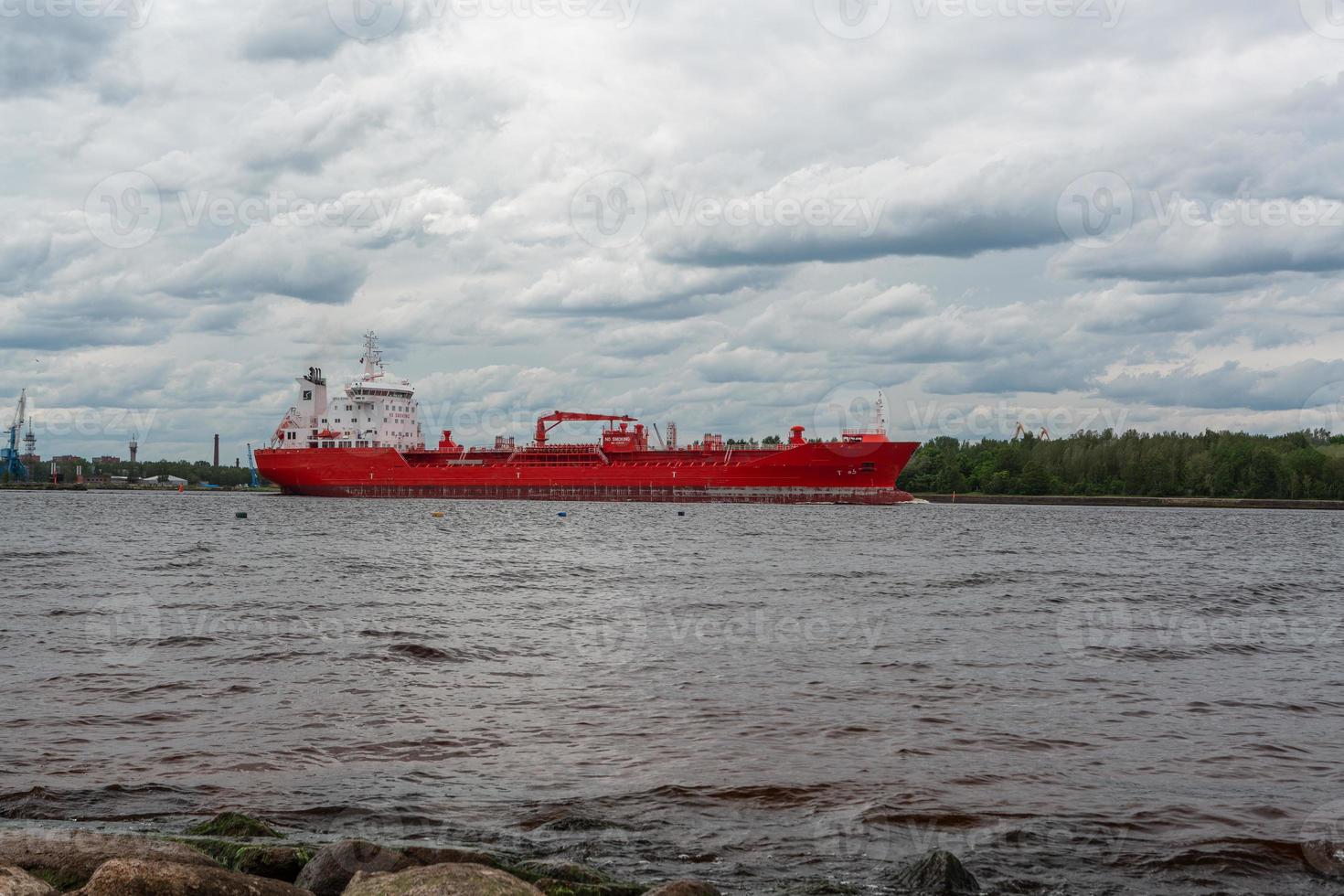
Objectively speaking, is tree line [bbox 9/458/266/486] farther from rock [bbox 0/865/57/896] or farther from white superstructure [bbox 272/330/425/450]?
rock [bbox 0/865/57/896]

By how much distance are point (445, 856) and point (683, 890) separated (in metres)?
1.45

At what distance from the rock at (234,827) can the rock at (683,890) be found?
8.28 ft


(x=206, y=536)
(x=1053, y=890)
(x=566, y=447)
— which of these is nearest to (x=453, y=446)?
(x=566, y=447)

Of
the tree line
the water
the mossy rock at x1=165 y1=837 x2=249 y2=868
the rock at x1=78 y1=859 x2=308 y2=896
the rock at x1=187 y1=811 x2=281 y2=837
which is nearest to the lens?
the rock at x1=78 y1=859 x2=308 y2=896

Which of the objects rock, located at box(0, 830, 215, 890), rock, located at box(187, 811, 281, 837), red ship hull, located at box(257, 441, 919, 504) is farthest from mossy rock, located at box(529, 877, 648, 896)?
red ship hull, located at box(257, 441, 919, 504)

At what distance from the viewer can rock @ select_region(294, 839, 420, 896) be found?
5020 mm

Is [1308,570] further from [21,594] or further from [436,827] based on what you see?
[21,594]

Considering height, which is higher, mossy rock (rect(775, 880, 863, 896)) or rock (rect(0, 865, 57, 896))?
rock (rect(0, 865, 57, 896))

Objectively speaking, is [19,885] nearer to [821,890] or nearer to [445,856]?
[445,856]

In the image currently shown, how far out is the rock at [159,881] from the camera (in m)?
4.20

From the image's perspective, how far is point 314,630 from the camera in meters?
14.6

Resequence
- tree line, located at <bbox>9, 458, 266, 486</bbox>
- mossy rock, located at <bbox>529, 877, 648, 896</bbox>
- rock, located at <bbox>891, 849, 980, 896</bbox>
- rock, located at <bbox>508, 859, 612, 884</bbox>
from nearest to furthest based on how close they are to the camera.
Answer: mossy rock, located at <bbox>529, 877, 648, 896</bbox> → rock, located at <bbox>508, 859, 612, 884</bbox> → rock, located at <bbox>891, 849, 980, 896</bbox> → tree line, located at <bbox>9, 458, 266, 486</bbox>

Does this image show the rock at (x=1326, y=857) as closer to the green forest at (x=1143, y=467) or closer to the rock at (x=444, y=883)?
the rock at (x=444, y=883)

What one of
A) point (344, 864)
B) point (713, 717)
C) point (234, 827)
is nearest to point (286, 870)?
point (344, 864)
